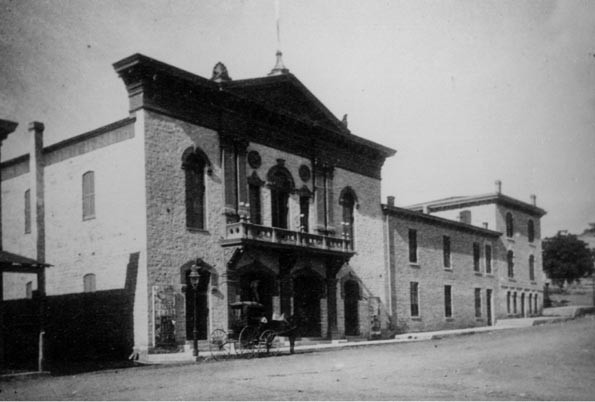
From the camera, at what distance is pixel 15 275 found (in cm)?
2466

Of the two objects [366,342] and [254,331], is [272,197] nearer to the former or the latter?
[366,342]

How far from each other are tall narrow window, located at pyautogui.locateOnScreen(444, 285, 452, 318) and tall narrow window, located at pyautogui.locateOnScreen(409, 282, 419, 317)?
11.3 ft

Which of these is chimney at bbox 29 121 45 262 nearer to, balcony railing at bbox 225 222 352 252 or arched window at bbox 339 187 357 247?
balcony railing at bbox 225 222 352 252

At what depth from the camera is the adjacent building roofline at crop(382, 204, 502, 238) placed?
3275cm

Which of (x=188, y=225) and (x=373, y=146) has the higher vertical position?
(x=373, y=146)

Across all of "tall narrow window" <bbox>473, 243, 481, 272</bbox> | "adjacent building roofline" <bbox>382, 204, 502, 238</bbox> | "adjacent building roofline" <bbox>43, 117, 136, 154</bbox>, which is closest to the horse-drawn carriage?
"adjacent building roofline" <bbox>43, 117, 136, 154</bbox>

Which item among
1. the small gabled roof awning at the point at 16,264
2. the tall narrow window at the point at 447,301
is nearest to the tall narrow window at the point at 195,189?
the small gabled roof awning at the point at 16,264

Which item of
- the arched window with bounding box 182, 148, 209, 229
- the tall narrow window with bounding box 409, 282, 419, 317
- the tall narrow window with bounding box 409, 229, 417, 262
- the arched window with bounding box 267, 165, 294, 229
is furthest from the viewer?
the tall narrow window with bounding box 409, 229, 417, 262

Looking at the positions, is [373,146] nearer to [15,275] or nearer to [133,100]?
[133,100]

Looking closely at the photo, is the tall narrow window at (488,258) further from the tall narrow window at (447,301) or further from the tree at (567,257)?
the tree at (567,257)

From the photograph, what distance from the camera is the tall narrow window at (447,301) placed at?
37281mm

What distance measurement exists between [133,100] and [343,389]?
517 inches

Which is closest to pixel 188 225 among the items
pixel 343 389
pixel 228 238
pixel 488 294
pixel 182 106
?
pixel 228 238

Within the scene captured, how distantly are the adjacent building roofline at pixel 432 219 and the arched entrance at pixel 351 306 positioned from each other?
4478 mm
